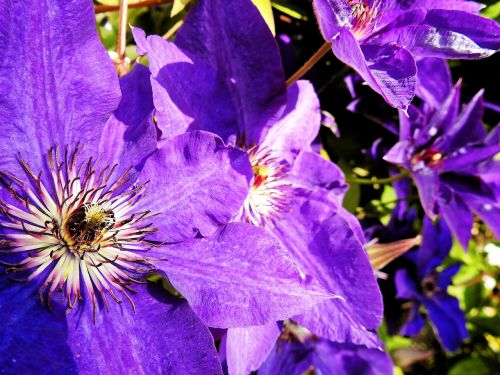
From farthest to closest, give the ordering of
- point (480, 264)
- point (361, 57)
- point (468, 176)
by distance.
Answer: point (480, 264)
point (468, 176)
point (361, 57)

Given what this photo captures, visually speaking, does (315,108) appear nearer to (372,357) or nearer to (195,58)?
(195,58)

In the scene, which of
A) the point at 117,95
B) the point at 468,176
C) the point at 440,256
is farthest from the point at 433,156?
the point at 117,95

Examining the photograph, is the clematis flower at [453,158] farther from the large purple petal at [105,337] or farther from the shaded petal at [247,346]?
the large purple petal at [105,337]

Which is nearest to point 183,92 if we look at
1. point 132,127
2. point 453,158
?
point 132,127

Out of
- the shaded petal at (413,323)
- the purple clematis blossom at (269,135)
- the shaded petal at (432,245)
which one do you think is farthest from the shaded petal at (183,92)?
the shaded petal at (413,323)

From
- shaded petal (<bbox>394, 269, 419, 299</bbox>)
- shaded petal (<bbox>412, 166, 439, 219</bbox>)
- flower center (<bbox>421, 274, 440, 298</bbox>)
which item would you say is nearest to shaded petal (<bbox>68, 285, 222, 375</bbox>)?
shaded petal (<bbox>412, 166, 439, 219</bbox>)

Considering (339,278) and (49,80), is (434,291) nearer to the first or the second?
(339,278)
